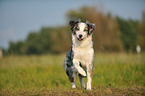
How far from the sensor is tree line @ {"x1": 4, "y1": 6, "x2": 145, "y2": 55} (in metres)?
23.9

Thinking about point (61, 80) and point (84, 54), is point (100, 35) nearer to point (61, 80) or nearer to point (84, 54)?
point (61, 80)

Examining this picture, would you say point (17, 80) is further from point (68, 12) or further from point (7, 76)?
point (68, 12)

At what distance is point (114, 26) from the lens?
985 inches

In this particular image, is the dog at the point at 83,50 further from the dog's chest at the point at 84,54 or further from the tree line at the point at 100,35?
the tree line at the point at 100,35

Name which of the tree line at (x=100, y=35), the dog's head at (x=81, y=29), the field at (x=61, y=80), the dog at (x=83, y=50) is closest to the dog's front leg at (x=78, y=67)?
the dog at (x=83, y=50)

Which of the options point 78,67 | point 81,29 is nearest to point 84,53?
point 78,67

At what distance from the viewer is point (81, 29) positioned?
4898mm

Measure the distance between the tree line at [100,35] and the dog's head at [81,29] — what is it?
33.6 feet

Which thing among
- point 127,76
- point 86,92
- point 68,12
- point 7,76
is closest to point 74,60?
point 86,92

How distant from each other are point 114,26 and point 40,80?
18218 millimetres

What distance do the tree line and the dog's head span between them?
10231mm

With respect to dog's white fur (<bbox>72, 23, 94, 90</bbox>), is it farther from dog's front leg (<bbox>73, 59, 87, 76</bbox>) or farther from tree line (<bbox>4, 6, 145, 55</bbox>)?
tree line (<bbox>4, 6, 145, 55</bbox>)

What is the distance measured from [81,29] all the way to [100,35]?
19333mm

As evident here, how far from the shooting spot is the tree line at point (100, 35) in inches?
939
